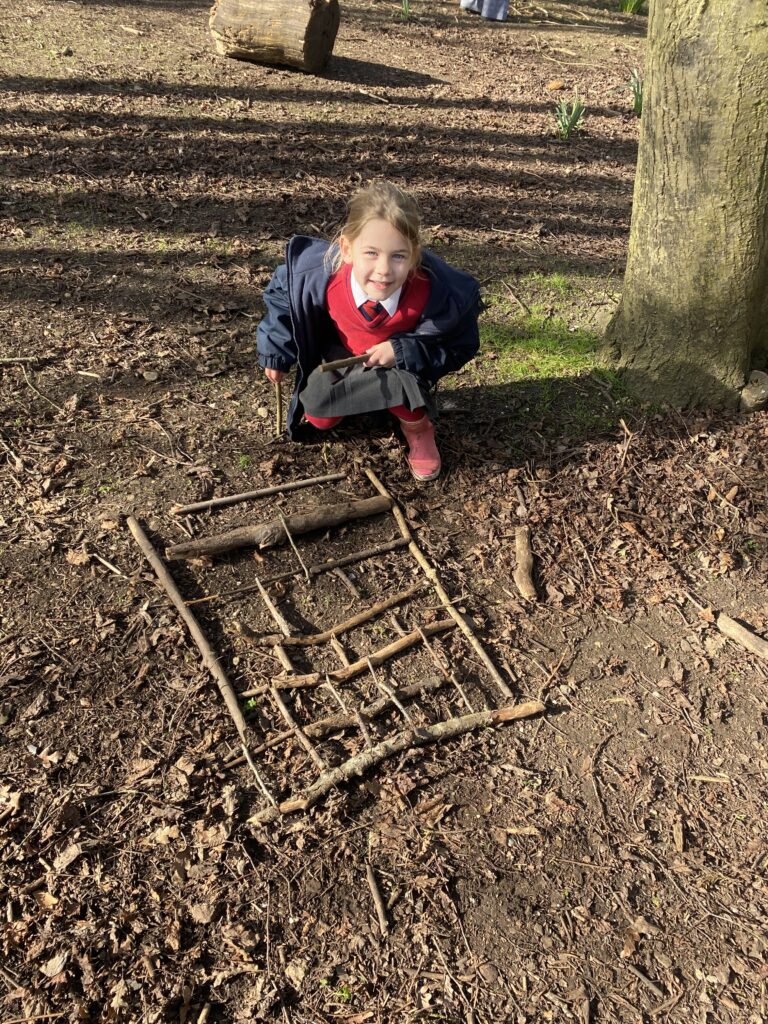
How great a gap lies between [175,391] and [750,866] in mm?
3299

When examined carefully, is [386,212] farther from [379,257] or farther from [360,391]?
[360,391]

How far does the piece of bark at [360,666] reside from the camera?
2.94 m

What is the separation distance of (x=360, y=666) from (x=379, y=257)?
5.39 feet

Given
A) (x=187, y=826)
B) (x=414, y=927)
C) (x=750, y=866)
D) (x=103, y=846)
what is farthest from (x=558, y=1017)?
(x=103, y=846)

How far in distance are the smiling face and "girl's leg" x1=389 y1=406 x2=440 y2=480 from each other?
64 centimetres

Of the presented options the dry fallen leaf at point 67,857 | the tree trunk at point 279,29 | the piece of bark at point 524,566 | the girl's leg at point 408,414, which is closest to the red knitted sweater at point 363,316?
the girl's leg at point 408,414

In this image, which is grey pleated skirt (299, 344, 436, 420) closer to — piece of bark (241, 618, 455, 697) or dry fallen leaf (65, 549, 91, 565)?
piece of bark (241, 618, 455, 697)

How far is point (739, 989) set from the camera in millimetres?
2352

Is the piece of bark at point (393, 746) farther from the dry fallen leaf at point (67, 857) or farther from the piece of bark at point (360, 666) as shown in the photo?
the dry fallen leaf at point (67, 857)

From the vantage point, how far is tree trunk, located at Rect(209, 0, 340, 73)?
25.1ft

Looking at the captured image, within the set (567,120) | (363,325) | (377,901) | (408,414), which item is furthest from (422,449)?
(567,120)

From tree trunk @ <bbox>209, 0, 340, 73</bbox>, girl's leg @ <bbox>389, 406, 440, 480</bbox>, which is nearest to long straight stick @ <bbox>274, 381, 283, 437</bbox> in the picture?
girl's leg @ <bbox>389, 406, 440, 480</bbox>

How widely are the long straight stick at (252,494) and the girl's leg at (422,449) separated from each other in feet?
1.15

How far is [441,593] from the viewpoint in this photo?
335cm
